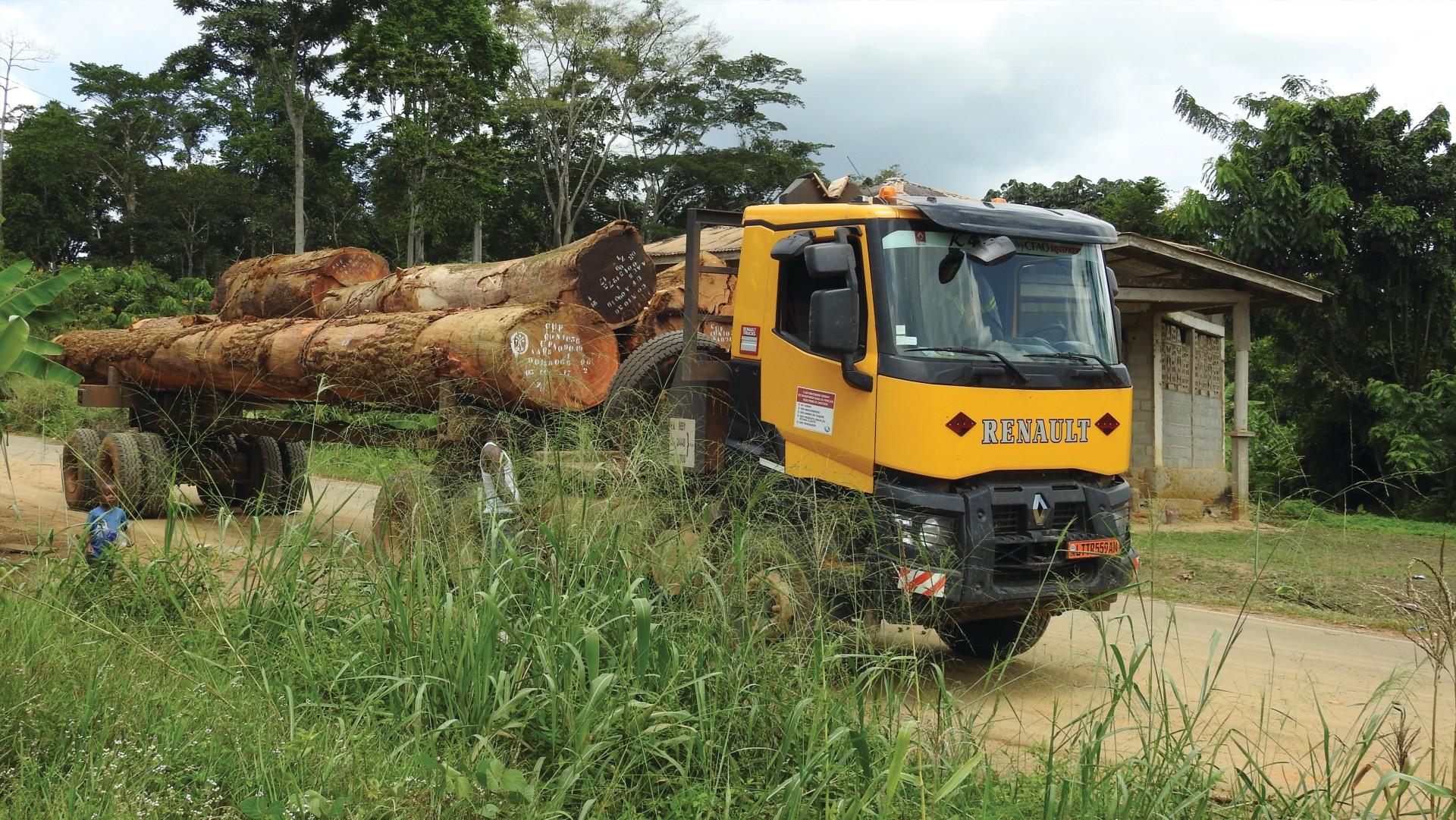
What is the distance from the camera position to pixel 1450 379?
50.7 ft

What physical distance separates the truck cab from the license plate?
11 mm

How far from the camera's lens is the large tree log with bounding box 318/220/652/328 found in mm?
7094

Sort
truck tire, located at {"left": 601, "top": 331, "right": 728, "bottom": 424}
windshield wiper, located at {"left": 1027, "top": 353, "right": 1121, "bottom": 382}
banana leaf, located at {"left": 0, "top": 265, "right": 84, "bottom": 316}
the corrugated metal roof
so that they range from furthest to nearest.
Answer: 1. the corrugated metal roof
2. truck tire, located at {"left": 601, "top": 331, "right": 728, "bottom": 424}
3. windshield wiper, located at {"left": 1027, "top": 353, "right": 1121, "bottom": 382}
4. banana leaf, located at {"left": 0, "top": 265, "right": 84, "bottom": 316}

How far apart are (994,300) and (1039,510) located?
1.01 m

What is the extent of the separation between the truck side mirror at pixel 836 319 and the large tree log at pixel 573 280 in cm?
229

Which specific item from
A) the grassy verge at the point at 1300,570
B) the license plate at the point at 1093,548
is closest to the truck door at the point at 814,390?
the license plate at the point at 1093,548

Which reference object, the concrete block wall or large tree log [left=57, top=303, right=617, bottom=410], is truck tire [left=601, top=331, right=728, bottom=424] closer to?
large tree log [left=57, top=303, right=617, bottom=410]

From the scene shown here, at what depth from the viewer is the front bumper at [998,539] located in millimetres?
4844

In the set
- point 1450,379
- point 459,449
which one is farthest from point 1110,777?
point 1450,379

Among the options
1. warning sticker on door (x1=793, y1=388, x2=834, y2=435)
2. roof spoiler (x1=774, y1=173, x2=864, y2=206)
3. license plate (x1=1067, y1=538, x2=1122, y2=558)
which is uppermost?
roof spoiler (x1=774, y1=173, x2=864, y2=206)

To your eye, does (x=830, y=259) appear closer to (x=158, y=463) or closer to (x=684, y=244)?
(x=158, y=463)

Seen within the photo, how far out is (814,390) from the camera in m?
5.45

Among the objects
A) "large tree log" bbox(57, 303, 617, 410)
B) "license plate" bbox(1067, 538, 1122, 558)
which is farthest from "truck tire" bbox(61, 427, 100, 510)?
"license plate" bbox(1067, 538, 1122, 558)

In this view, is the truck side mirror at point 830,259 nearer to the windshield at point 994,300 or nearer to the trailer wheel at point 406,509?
the windshield at point 994,300
